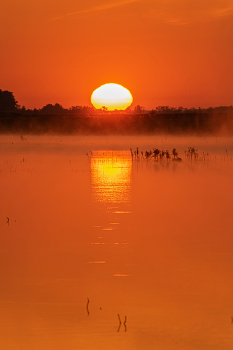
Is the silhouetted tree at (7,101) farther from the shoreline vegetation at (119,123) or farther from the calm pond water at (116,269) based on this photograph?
the calm pond water at (116,269)

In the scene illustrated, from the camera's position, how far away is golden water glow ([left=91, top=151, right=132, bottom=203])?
1522cm

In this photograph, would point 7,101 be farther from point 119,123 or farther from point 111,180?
point 111,180

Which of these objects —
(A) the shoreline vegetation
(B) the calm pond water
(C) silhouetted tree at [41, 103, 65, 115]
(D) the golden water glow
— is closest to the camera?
(B) the calm pond water

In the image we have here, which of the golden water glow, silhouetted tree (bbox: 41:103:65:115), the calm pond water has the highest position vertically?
silhouetted tree (bbox: 41:103:65:115)

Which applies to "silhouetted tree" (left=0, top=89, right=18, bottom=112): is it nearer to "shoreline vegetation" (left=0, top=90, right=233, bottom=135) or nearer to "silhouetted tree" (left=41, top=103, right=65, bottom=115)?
"silhouetted tree" (left=41, top=103, right=65, bottom=115)

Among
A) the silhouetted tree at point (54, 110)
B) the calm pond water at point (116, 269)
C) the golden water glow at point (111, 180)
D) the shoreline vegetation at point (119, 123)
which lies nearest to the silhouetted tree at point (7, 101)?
the silhouetted tree at point (54, 110)

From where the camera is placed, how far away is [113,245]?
941 centimetres

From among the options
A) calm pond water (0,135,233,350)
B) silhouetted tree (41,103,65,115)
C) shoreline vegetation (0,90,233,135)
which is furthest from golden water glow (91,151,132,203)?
silhouetted tree (41,103,65,115)

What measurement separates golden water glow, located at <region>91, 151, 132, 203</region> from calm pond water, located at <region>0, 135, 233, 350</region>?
146mm

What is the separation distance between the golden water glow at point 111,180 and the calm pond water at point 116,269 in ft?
0.48

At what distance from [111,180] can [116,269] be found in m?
11.4

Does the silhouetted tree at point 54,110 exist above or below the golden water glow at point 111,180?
above

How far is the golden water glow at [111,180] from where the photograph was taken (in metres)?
15.2

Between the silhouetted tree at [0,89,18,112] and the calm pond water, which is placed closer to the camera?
the calm pond water
